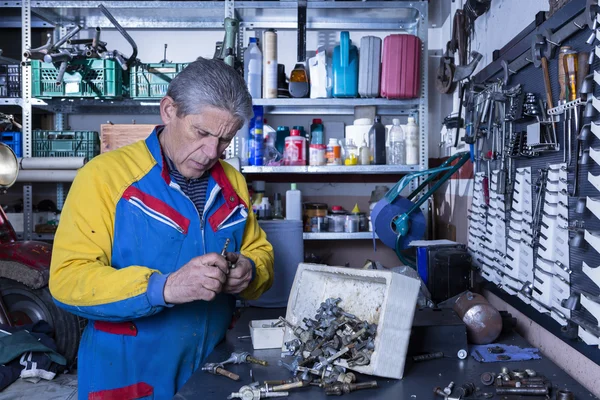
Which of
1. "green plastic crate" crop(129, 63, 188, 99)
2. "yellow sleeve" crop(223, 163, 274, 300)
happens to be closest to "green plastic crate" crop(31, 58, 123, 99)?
"green plastic crate" crop(129, 63, 188, 99)

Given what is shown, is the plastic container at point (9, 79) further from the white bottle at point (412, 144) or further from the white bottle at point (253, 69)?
the white bottle at point (412, 144)

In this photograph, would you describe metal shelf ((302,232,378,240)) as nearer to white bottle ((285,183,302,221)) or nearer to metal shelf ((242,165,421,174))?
white bottle ((285,183,302,221))

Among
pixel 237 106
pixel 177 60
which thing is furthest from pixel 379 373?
pixel 177 60

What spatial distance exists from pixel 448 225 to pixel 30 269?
2.17 metres

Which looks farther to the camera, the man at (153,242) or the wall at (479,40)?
the wall at (479,40)

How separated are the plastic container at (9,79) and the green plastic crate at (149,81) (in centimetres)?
70

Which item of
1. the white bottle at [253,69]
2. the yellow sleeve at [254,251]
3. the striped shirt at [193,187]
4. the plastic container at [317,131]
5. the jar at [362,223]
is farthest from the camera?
the plastic container at [317,131]

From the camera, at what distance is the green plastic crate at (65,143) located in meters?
3.30

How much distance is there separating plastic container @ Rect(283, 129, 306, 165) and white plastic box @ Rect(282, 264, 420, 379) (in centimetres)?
167

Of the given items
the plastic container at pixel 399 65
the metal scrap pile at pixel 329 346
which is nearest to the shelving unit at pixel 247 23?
the plastic container at pixel 399 65

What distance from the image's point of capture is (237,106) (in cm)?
146

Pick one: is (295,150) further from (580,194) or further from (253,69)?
(580,194)

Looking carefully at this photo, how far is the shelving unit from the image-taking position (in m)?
3.21

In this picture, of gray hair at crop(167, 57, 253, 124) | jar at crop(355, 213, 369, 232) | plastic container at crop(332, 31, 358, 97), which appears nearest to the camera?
gray hair at crop(167, 57, 253, 124)
